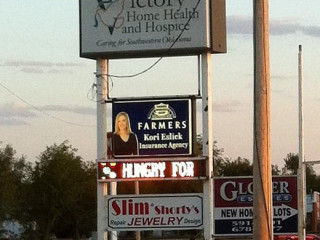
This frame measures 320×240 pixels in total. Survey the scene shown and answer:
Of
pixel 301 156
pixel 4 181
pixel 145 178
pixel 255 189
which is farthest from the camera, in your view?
pixel 4 181

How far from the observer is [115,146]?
2591 centimetres

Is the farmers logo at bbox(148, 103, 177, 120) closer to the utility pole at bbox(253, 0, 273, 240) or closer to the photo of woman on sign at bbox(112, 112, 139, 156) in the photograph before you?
the photo of woman on sign at bbox(112, 112, 139, 156)

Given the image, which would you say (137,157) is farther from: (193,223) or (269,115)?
(269,115)

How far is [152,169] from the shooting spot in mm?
25234

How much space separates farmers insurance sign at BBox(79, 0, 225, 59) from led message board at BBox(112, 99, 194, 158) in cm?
131

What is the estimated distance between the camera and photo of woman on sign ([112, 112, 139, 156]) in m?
25.7

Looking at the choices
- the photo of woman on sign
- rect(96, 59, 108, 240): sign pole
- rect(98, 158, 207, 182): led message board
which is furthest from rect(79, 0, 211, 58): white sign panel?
rect(98, 158, 207, 182): led message board

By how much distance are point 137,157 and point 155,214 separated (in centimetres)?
153

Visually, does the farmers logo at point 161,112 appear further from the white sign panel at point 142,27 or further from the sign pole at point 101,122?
the white sign panel at point 142,27

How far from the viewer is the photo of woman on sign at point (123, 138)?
84.4 feet

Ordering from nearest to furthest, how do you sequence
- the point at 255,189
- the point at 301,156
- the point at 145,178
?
1. the point at 255,189
2. the point at 145,178
3. the point at 301,156

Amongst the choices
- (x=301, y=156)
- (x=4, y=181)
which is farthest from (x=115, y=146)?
(x=4, y=181)

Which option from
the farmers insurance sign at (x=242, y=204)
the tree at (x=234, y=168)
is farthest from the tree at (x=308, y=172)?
the farmers insurance sign at (x=242, y=204)

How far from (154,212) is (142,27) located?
4.69 m
